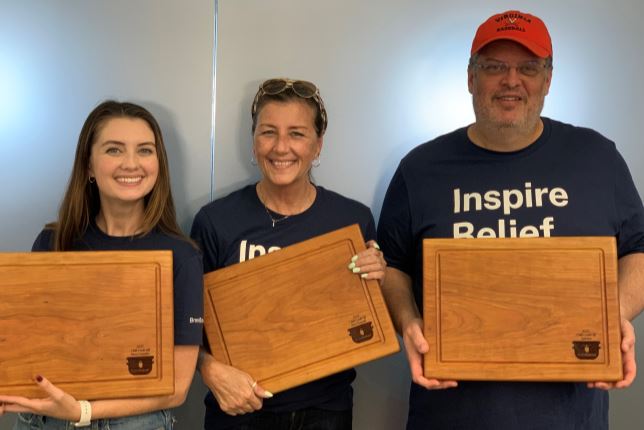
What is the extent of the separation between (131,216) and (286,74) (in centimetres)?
71

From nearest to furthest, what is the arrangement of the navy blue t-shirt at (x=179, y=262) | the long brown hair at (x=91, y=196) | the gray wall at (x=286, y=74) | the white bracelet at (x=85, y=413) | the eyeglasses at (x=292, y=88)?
the white bracelet at (x=85, y=413), the navy blue t-shirt at (x=179, y=262), the long brown hair at (x=91, y=196), the eyeglasses at (x=292, y=88), the gray wall at (x=286, y=74)

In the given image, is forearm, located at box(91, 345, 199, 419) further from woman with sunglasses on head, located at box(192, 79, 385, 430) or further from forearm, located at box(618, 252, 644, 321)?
forearm, located at box(618, 252, 644, 321)

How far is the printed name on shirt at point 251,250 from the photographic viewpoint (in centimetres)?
161

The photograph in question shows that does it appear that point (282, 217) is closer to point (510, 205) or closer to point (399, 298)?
point (399, 298)

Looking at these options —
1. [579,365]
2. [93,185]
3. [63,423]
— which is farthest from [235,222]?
[579,365]

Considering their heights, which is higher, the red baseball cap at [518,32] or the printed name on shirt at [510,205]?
the red baseball cap at [518,32]

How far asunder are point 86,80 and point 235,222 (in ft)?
2.36

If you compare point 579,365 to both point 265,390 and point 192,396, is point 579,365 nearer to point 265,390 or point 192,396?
point 265,390

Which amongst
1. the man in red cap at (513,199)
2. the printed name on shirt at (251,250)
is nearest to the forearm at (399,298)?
the man in red cap at (513,199)

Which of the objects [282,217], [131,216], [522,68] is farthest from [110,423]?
[522,68]

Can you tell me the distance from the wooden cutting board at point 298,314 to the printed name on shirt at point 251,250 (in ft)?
0.38

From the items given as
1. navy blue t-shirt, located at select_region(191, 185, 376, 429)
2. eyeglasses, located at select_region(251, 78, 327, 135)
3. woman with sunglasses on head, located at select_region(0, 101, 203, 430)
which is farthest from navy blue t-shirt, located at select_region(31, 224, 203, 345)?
eyeglasses, located at select_region(251, 78, 327, 135)

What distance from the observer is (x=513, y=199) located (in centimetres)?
152

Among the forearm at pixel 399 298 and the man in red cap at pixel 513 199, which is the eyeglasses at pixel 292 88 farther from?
the forearm at pixel 399 298
